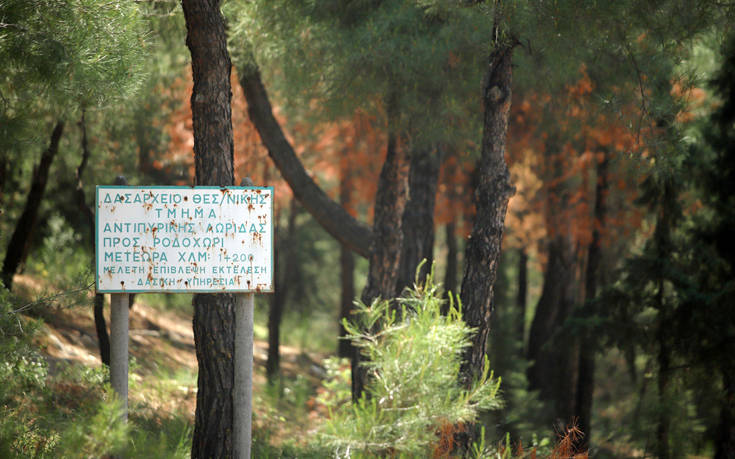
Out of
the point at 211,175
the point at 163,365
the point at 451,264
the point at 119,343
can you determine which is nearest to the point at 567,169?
the point at 451,264

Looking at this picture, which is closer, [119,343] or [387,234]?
[119,343]

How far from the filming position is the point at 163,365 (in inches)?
447

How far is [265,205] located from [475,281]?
2.95 metres

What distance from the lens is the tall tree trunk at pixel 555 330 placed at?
1495 cm

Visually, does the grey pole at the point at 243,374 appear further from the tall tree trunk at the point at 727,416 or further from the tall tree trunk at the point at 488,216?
the tall tree trunk at the point at 727,416

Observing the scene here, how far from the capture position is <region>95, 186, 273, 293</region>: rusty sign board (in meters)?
5.00

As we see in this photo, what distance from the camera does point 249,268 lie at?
5.09m

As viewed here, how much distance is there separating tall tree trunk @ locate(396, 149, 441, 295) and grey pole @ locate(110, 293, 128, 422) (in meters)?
7.33

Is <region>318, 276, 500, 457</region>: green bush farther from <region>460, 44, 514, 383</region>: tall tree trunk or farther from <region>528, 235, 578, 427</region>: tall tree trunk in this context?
<region>528, 235, 578, 427</region>: tall tree trunk

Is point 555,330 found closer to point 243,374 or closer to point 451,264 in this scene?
point 451,264

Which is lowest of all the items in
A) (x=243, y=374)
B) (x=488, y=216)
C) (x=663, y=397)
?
(x=663, y=397)

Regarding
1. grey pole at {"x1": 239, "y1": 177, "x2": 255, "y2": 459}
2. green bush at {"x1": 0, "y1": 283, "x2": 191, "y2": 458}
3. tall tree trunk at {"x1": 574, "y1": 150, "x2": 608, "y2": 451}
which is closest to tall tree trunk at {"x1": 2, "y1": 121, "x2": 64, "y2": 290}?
green bush at {"x1": 0, "y1": 283, "x2": 191, "y2": 458}

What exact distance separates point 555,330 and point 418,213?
4765 mm

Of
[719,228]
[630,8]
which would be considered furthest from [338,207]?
[719,228]
